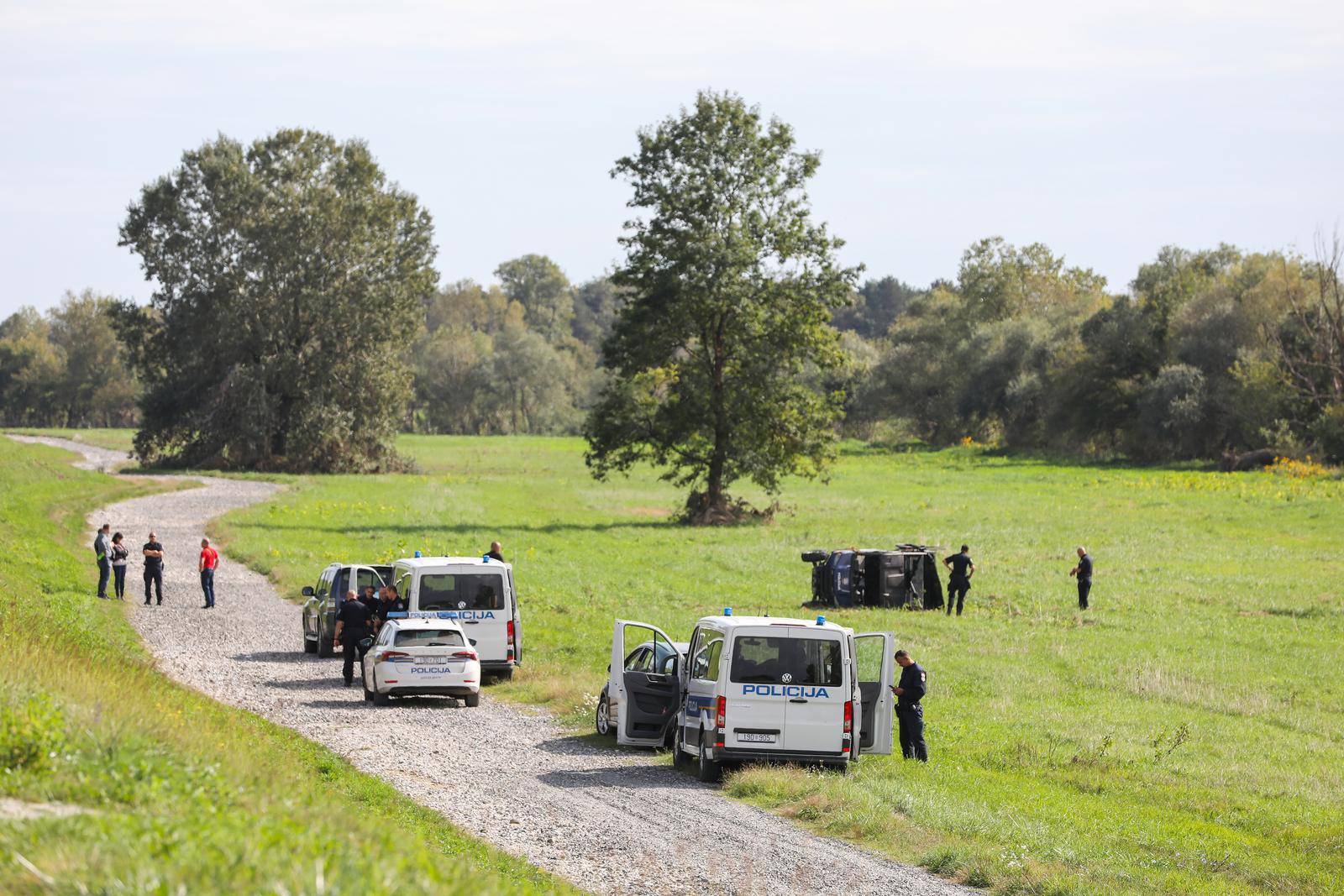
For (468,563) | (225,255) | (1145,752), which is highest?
(225,255)

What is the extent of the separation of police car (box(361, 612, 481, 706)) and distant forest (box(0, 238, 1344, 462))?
25560 mm

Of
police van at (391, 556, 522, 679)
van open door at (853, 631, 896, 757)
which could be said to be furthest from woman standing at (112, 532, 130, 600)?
van open door at (853, 631, 896, 757)

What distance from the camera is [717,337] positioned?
59750 mm

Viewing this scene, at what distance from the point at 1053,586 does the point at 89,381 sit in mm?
146102

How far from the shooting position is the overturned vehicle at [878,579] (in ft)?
119

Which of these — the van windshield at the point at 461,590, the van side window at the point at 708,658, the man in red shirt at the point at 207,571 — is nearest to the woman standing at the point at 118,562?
the man in red shirt at the point at 207,571

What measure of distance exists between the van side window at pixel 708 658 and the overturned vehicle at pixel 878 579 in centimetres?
1796

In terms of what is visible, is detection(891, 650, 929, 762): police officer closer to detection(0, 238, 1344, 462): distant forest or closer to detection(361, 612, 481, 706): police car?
detection(361, 612, 481, 706): police car

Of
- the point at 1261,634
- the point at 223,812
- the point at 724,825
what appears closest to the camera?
the point at 223,812

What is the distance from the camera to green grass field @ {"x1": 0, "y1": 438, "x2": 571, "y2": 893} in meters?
6.74

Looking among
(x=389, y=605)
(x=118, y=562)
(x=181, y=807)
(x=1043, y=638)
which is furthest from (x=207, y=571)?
(x=181, y=807)

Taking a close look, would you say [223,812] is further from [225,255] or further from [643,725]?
[225,255]

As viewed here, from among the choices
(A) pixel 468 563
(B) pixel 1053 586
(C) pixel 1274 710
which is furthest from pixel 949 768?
(B) pixel 1053 586

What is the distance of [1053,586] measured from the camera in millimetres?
39688
